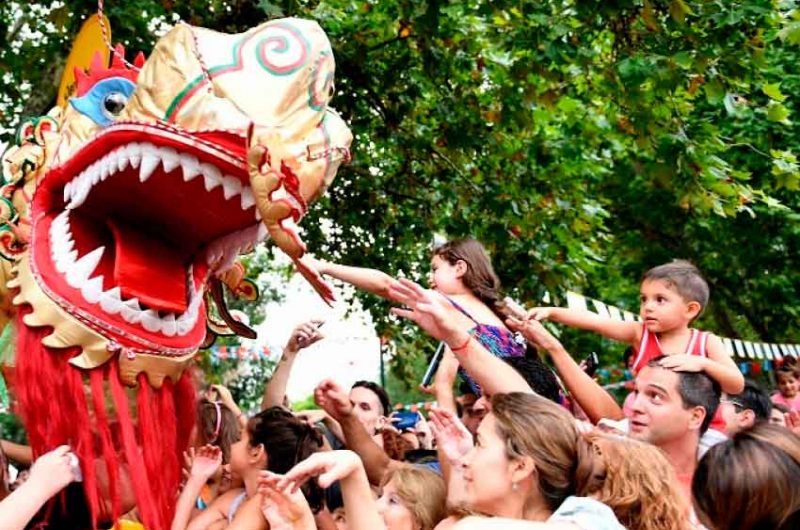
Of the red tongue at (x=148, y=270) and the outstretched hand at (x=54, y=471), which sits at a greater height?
the red tongue at (x=148, y=270)

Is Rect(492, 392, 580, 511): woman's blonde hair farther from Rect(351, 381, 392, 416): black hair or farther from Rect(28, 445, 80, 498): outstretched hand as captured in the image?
Rect(351, 381, 392, 416): black hair

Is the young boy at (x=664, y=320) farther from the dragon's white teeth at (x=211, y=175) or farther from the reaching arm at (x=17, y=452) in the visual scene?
the reaching arm at (x=17, y=452)

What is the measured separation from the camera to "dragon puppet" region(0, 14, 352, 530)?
310 centimetres

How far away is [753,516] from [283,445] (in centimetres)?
192

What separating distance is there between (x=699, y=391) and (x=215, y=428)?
2260 mm

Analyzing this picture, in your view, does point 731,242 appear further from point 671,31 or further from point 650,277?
point 650,277

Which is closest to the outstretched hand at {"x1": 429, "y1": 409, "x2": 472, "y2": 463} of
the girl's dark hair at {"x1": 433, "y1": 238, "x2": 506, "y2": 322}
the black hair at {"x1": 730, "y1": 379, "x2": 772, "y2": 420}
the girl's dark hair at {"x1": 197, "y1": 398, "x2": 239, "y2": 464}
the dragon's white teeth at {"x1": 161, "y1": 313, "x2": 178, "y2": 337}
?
the dragon's white teeth at {"x1": 161, "y1": 313, "x2": 178, "y2": 337}

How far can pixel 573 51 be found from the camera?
606 centimetres

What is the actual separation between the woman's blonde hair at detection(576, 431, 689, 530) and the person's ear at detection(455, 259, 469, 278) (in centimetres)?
164

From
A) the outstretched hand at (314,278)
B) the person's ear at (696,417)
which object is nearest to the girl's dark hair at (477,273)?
the person's ear at (696,417)

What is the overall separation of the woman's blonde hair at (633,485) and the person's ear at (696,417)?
903 millimetres

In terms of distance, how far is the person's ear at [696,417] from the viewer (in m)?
3.77

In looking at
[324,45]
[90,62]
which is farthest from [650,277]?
[90,62]

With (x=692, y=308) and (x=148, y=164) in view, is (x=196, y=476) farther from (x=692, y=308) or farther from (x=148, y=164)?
(x=692, y=308)
